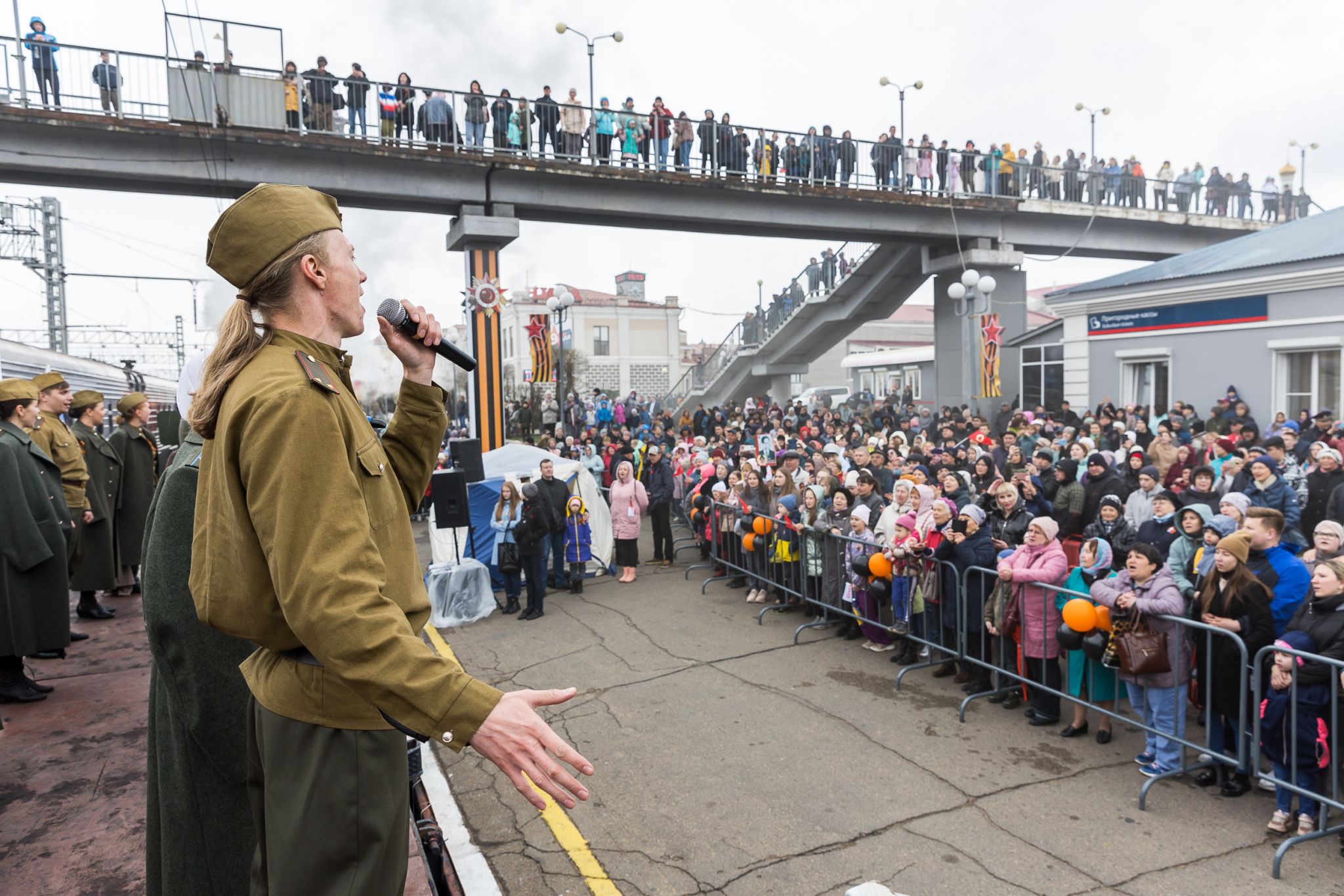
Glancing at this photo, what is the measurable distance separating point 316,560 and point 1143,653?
5520 millimetres

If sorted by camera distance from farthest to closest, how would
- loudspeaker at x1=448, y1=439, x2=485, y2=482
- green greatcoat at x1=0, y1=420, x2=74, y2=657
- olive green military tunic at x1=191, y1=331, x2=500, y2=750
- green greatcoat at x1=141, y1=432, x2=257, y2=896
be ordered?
1. loudspeaker at x1=448, y1=439, x2=485, y2=482
2. green greatcoat at x1=0, y1=420, x2=74, y2=657
3. green greatcoat at x1=141, y1=432, x2=257, y2=896
4. olive green military tunic at x1=191, y1=331, x2=500, y2=750

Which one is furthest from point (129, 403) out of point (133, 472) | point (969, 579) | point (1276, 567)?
point (1276, 567)

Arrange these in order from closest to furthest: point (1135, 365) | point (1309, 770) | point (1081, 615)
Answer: point (1309, 770), point (1081, 615), point (1135, 365)

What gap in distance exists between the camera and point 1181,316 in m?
20.0

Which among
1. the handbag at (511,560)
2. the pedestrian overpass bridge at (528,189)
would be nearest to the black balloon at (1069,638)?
the handbag at (511,560)

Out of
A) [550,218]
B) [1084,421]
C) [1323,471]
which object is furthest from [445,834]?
[550,218]

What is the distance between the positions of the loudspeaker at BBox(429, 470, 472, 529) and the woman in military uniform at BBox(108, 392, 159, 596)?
3198 millimetres

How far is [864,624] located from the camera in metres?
8.40

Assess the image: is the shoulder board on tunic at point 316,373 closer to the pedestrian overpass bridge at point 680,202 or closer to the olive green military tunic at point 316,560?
the olive green military tunic at point 316,560

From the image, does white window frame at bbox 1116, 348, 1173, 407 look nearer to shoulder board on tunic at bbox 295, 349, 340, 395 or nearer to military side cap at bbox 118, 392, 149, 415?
military side cap at bbox 118, 392, 149, 415

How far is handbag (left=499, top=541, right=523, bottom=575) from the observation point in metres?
10.2

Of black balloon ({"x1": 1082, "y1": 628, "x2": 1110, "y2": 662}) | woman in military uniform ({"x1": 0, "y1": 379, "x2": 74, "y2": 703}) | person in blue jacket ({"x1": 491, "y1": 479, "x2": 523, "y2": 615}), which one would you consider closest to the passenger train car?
person in blue jacket ({"x1": 491, "y1": 479, "x2": 523, "y2": 615})

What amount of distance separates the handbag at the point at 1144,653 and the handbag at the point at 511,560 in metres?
6.55

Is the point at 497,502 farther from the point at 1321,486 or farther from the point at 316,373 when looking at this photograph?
the point at 316,373
